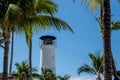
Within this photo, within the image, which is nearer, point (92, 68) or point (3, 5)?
point (3, 5)

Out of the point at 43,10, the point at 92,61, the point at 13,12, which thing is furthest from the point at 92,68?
the point at 13,12

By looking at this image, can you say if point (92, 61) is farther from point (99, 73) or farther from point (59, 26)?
point (59, 26)

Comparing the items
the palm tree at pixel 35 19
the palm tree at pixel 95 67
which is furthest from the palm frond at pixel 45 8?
the palm tree at pixel 95 67

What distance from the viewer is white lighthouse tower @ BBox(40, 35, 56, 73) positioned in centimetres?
7025

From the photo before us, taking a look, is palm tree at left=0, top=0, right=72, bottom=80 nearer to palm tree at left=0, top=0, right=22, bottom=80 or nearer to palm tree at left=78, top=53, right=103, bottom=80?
palm tree at left=0, top=0, right=22, bottom=80

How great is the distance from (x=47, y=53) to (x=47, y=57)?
3.17ft

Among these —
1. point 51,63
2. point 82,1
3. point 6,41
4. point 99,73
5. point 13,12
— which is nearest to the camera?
point 82,1

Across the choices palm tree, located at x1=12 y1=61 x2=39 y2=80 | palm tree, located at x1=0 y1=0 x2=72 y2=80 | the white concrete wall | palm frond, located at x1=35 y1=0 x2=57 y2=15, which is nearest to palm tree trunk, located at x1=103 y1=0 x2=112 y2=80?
palm tree, located at x1=0 y1=0 x2=72 y2=80

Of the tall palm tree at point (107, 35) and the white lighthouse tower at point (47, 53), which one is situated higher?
the white lighthouse tower at point (47, 53)

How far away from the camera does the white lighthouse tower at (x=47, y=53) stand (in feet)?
230

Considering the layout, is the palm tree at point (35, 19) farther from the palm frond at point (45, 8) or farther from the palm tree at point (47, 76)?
the palm tree at point (47, 76)

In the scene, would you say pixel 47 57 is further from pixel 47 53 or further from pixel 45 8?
pixel 45 8

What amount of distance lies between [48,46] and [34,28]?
5007 cm

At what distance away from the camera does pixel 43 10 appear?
2330 centimetres
